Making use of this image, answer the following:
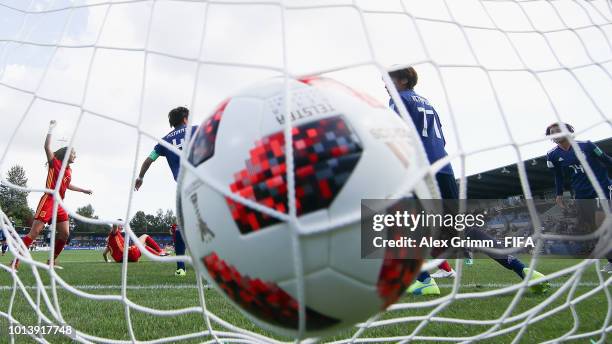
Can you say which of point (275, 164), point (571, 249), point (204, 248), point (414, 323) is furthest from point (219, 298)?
point (571, 249)

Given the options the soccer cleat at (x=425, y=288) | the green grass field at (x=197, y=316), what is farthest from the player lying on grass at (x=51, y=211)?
the soccer cleat at (x=425, y=288)

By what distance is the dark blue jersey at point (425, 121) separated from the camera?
11.1ft

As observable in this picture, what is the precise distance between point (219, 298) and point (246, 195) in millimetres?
2544

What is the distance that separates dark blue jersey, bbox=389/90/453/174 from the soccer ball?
6.96ft

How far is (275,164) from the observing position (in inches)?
44.9

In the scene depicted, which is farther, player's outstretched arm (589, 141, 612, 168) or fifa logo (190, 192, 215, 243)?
player's outstretched arm (589, 141, 612, 168)

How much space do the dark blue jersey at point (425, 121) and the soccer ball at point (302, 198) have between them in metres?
A: 2.12

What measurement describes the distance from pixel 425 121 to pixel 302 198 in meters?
2.47

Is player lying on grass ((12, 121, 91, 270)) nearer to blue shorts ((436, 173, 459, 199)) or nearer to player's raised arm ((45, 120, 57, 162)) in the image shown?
player's raised arm ((45, 120, 57, 162))

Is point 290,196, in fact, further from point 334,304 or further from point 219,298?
point 219,298

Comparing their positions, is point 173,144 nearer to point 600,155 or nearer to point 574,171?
point 600,155

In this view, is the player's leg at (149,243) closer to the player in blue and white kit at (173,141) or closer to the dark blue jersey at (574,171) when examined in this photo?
the player in blue and white kit at (173,141)

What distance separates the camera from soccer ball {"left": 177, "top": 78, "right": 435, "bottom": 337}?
1123mm

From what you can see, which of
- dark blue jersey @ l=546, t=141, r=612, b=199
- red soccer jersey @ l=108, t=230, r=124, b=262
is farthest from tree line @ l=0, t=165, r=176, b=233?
dark blue jersey @ l=546, t=141, r=612, b=199
